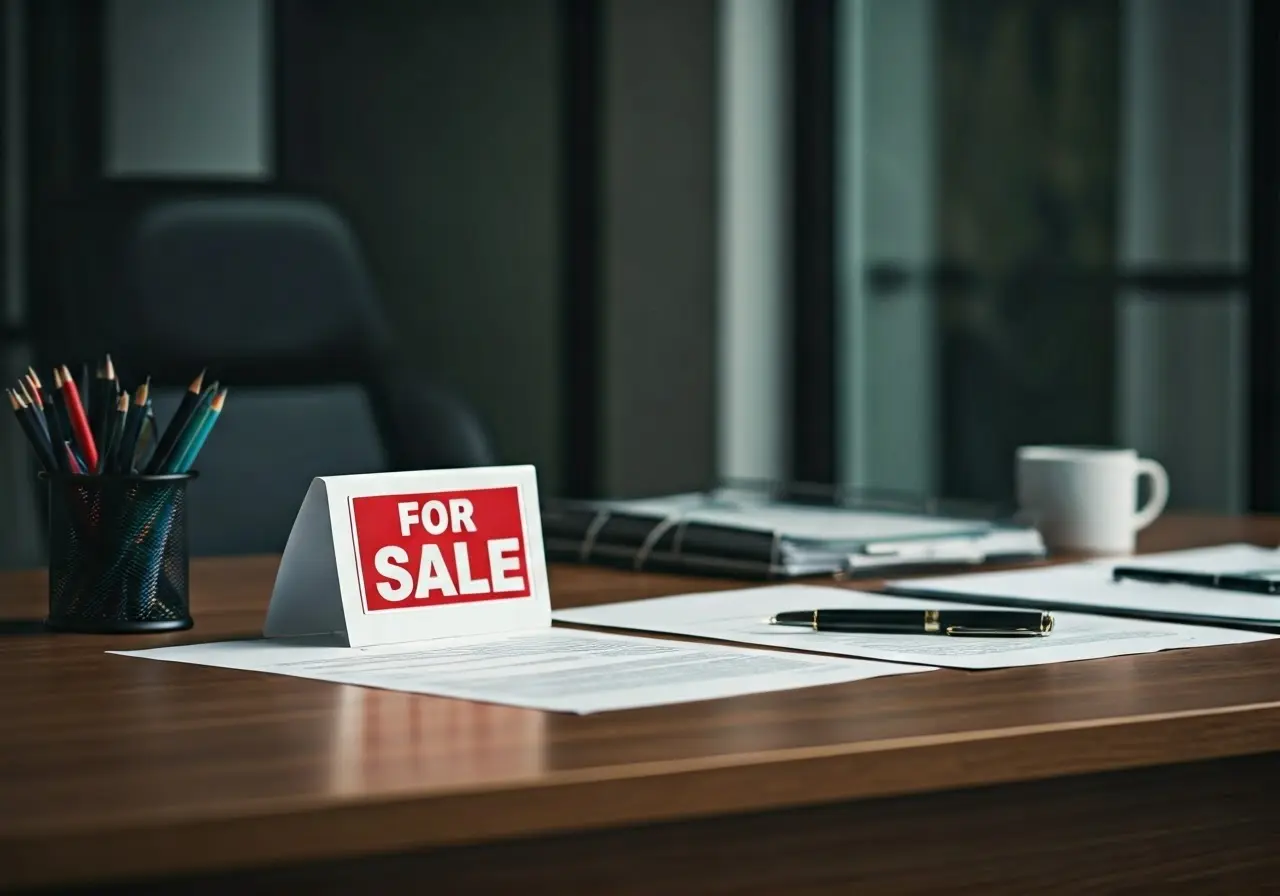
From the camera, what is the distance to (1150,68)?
2664 millimetres

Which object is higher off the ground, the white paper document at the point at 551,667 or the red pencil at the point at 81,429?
the red pencil at the point at 81,429

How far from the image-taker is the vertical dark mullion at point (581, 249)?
3311 mm

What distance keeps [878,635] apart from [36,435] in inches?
18.0

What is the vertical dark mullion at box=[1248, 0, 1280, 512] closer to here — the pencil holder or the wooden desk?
the wooden desk

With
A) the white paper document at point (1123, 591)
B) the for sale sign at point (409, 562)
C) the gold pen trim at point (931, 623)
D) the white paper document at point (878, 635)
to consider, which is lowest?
the white paper document at point (1123, 591)

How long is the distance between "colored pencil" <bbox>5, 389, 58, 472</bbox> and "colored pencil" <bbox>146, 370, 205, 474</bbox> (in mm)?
54

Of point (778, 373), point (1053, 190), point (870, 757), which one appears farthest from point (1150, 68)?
point (870, 757)

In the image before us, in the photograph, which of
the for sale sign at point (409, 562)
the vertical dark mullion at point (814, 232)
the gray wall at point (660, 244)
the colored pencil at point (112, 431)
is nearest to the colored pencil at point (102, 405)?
the colored pencil at point (112, 431)

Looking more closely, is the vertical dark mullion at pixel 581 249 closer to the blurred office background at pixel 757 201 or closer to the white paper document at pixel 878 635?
the blurred office background at pixel 757 201

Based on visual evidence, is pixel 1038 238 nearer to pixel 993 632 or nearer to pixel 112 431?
pixel 993 632

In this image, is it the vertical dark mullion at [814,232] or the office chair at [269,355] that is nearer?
the office chair at [269,355]

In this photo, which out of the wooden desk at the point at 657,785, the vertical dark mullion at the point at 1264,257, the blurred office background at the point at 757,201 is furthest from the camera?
the blurred office background at the point at 757,201

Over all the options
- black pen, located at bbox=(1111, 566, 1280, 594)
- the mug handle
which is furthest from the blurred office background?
black pen, located at bbox=(1111, 566, 1280, 594)

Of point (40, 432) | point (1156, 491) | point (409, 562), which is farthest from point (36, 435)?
point (1156, 491)
